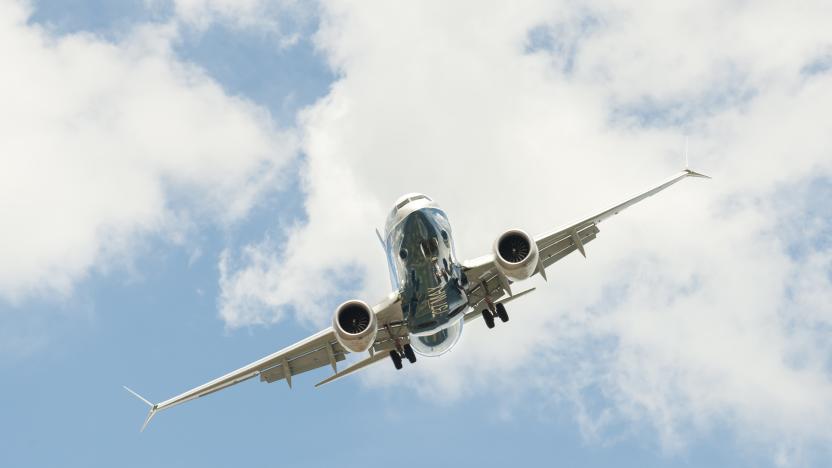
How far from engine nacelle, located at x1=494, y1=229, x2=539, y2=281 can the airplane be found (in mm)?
32

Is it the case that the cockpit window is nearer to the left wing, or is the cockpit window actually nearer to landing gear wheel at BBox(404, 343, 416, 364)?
the left wing

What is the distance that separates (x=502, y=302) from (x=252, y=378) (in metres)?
10.2

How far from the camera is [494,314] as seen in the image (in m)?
30.6

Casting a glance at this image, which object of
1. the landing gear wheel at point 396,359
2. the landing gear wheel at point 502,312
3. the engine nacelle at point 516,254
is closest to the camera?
the engine nacelle at point 516,254

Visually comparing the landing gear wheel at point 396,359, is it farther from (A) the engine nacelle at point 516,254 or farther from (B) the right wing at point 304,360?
(A) the engine nacelle at point 516,254

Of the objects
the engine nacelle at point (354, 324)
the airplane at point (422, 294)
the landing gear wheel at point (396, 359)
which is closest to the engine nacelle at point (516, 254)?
the airplane at point (422, 294)

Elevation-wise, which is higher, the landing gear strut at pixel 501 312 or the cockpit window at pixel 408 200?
the cockpit window at pixel 408 200

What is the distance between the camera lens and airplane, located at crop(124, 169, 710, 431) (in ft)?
88.5

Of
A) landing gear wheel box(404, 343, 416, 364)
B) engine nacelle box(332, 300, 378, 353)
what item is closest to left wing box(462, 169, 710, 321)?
landing gear wheel box(404, 343, 416, 364)

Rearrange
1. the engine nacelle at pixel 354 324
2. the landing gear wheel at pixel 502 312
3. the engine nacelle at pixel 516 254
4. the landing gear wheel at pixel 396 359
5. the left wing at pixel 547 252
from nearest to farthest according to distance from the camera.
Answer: the engine nacelle at pixel 516 254 < the engine nacelle at pixel 354 324 < the left wing at pixel 547 252 < the landing gear wheel at pixel 502 312 < the landing gear wheel at pixel 396 359

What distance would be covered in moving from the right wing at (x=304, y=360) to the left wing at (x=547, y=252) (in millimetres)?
2848

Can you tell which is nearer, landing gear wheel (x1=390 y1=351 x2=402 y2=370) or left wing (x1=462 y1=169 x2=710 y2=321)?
left wing (x1=462 y1=169 x2=710 y2=321)

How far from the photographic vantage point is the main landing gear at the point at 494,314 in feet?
100

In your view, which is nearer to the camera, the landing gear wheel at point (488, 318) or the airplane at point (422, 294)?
the airplane at point (422, 294)
